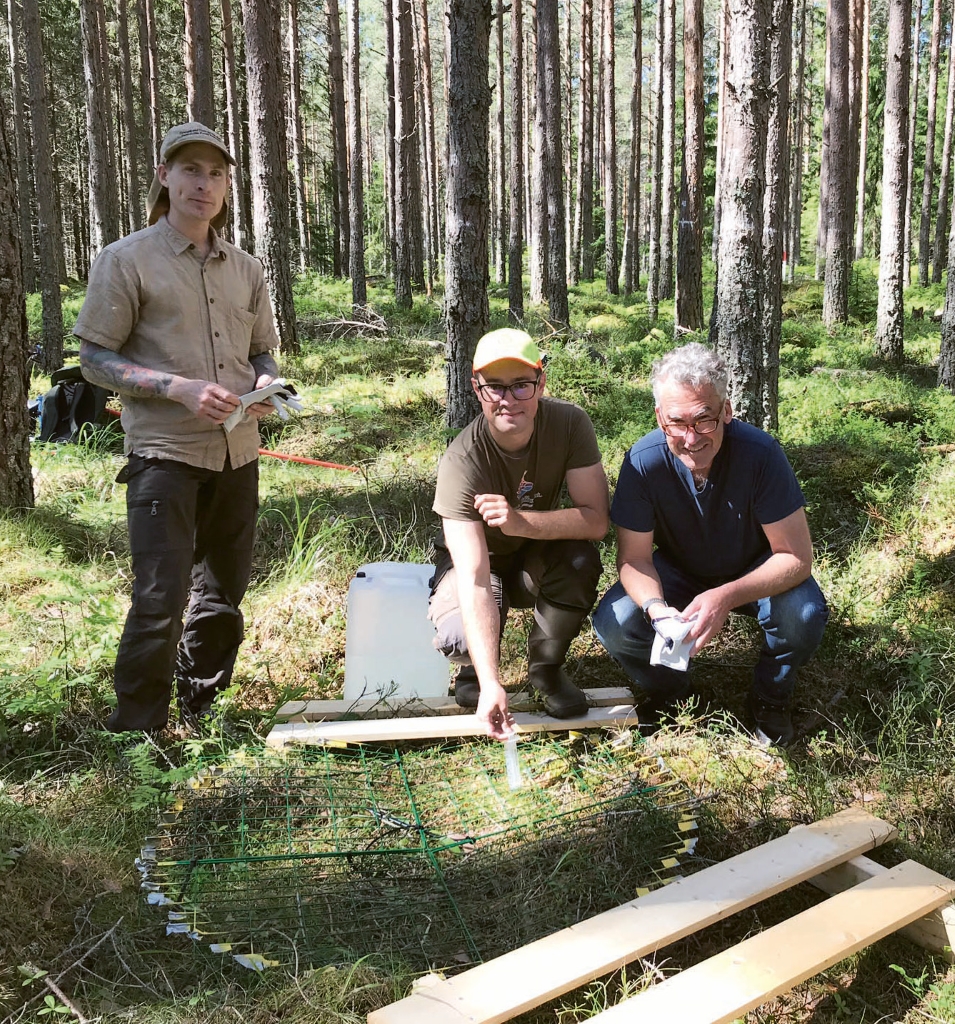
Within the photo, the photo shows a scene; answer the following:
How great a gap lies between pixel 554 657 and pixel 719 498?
850mm

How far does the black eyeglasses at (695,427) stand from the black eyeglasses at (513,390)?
0.49 m

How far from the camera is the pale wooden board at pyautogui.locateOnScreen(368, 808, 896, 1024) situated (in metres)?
1.87

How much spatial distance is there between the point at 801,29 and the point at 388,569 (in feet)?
86.6

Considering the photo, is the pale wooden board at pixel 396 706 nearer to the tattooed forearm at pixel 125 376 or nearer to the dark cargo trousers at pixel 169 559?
the dark cargo trousers at pixel 169 559

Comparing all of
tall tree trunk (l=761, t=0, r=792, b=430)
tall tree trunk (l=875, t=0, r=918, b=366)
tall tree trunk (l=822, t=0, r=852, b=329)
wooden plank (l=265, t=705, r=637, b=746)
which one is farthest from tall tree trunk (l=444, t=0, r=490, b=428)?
tall tree trunk (l=822, t=0, r=852, b=329)

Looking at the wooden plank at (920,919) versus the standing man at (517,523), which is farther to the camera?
the standing man at (517,523)

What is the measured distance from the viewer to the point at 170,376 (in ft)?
9.23

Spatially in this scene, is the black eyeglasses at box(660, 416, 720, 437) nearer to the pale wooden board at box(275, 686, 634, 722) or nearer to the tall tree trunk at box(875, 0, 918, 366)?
the pale wooden board at box(275, 686, 634, 722)

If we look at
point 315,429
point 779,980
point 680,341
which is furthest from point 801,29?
point 779,980

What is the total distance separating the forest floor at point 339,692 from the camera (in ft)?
6.99

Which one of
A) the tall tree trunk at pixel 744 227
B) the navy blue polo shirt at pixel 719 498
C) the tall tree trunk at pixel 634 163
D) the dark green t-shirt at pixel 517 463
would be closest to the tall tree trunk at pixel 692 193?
the tall tree trunk at pixel 744 227

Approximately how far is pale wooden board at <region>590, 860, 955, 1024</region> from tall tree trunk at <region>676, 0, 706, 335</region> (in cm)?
943

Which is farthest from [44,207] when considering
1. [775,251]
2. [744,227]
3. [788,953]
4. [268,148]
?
[788,953]

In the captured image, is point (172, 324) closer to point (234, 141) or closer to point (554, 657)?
point (554, 657)
